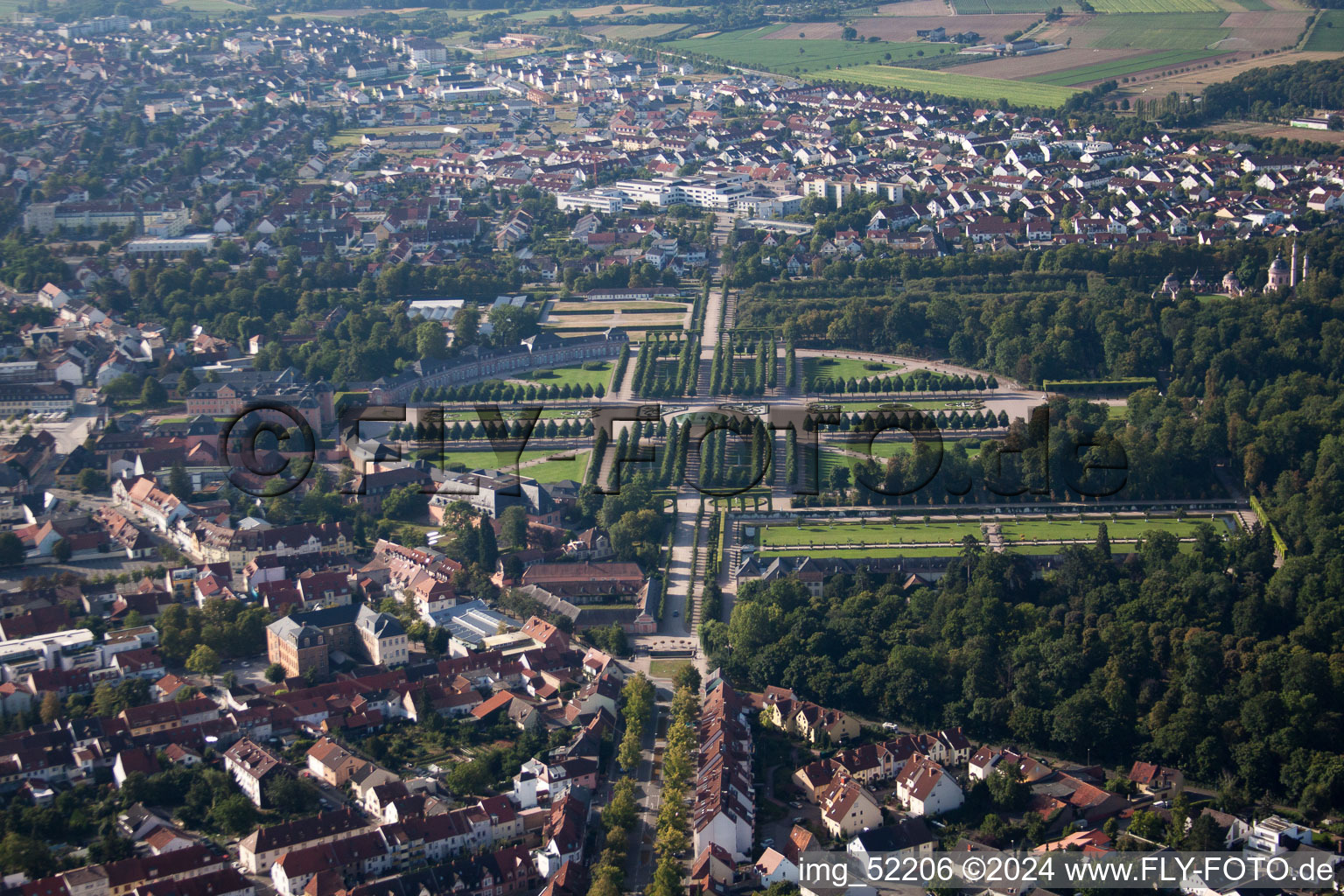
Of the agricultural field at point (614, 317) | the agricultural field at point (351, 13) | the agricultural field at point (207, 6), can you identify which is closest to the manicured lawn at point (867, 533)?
the agricultural field at point (614, 317)

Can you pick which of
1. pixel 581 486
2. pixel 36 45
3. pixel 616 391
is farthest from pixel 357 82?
pixel 581 486

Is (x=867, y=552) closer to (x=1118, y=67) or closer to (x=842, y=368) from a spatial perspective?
(x=842, y=368)

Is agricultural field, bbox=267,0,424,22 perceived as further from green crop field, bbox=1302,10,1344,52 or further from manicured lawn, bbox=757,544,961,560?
manicured lawn, bbox=757,544,961,560

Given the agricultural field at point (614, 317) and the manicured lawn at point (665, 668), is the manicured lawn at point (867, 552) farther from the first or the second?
the agricultural field at point (614, 317)

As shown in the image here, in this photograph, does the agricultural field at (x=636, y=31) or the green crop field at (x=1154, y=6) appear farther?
the agricultural field at (x=636, y=31)

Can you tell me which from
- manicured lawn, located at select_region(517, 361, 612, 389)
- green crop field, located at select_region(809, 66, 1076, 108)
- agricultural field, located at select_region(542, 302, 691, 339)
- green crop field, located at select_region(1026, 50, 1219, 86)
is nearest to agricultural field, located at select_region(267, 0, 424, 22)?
green crop field, located at select_region(809, 66, 1076, 108)

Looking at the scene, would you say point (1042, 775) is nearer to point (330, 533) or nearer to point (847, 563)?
point (847, 563)

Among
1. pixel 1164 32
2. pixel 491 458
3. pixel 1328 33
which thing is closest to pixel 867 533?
pixel 491 458
